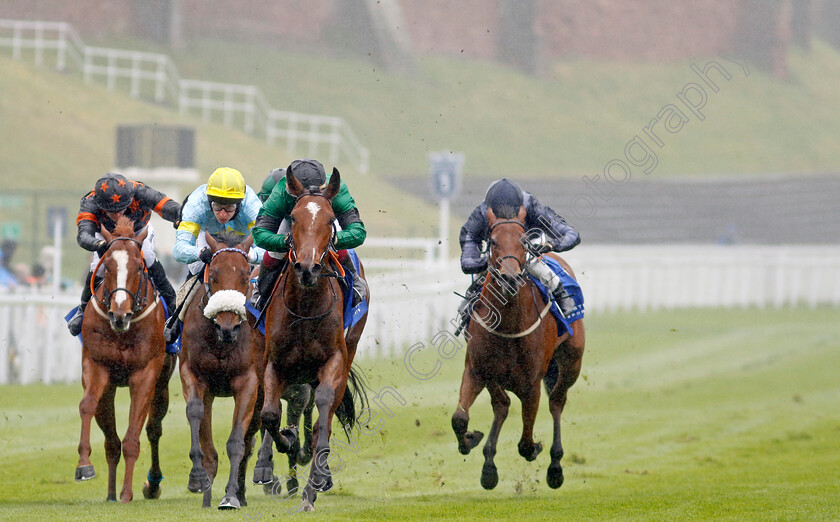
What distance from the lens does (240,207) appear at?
8648mm

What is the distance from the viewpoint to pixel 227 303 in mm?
7809

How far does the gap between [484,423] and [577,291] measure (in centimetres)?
391

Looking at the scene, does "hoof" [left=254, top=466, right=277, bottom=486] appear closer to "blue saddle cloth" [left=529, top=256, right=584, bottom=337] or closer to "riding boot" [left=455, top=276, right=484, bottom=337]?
"riding boot" [left=455, top=276, right=484, bottom=337]

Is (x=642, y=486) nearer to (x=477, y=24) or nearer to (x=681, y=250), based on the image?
(x=681, y=250)

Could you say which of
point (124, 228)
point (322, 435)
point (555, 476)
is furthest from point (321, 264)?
point (555, 476)

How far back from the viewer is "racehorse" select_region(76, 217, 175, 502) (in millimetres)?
8258

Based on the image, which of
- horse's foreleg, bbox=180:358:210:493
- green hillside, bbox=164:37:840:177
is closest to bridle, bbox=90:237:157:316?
horse's foreleg, bbox=180:358:210:493

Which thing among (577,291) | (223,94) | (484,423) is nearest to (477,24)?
(223,94)

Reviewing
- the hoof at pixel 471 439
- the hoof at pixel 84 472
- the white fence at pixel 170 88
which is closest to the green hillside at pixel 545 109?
the white fence at pixel 170 88

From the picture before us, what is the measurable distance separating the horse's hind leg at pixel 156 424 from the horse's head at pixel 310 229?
207 cm

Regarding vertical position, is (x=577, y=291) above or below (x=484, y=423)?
above

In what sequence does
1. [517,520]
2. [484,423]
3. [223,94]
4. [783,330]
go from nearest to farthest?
[517,520] → [484,423] → [783,330] → [223,94]

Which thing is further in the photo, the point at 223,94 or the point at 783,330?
the point at 223,94

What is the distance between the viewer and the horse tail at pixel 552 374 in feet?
32.2
